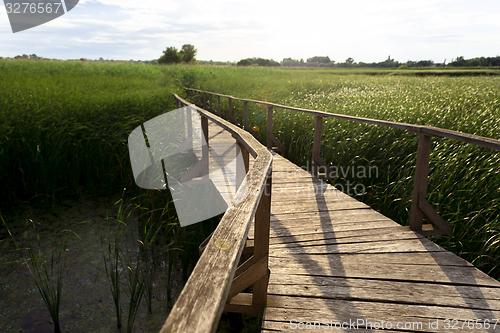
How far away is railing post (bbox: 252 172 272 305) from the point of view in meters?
1.72

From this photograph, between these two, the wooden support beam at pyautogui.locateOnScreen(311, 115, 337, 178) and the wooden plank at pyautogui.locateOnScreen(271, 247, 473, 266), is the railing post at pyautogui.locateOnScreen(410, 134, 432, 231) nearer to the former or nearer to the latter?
the wooden plank at pyautogui.locateOnScreen(271, 247, 473, 266)

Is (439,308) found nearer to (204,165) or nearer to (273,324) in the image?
(273,324)

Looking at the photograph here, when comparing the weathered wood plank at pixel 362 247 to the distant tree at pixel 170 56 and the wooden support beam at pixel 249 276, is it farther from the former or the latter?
the distant tree at pixel 170 56

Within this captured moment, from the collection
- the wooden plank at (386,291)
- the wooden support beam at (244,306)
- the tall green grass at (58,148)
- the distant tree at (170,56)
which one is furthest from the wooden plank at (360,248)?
the distant tree at (170,56)

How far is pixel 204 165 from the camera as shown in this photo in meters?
4.27

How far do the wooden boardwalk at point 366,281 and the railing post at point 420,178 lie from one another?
0.11 metres

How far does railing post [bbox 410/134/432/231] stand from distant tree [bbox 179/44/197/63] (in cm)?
5536

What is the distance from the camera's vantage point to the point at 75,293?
2912mm

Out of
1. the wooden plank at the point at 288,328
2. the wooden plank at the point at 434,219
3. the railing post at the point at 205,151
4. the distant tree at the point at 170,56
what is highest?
the distant tree at the point at 170,56

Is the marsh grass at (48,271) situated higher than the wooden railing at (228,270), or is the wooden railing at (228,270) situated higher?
the wooden railing at (228,270)

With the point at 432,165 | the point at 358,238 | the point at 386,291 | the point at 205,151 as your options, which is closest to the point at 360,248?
the point at 358,238

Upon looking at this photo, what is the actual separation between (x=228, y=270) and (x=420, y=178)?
96.1 inches

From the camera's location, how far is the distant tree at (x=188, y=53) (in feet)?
178

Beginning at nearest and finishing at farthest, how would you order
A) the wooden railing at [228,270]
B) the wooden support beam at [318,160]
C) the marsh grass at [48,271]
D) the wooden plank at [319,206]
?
1. the wooden railing at [228,270]
2. the marsh grass at [48,271]
3. the wooden plank at [319,206]
4. the wooden support beam at [318,160]
